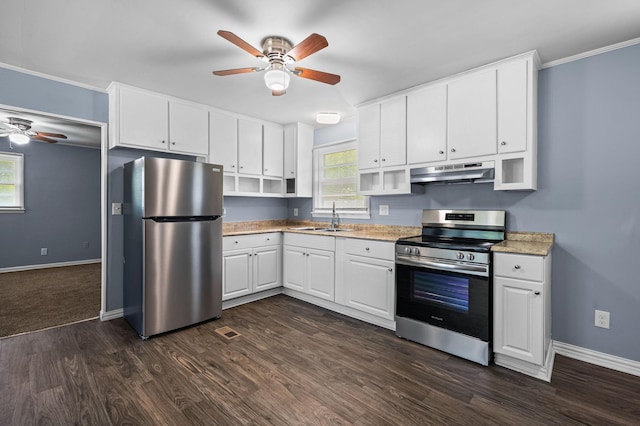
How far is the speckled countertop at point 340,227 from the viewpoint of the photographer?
3.39 meters

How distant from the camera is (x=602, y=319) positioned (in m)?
2.41

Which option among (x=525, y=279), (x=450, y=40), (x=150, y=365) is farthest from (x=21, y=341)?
(x=450, y=40)

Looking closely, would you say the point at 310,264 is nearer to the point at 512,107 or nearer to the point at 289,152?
the point at 289,152

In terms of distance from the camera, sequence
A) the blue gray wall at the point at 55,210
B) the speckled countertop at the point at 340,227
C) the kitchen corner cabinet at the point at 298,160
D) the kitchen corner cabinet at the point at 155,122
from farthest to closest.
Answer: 1. the blue gray wall at the point at 55,210
2. the kitchen corner cabinet at the point at 298,160
3. the speckled countertop at the point at 340,227
4. the kitchen corner cabinet at the point at 155,122

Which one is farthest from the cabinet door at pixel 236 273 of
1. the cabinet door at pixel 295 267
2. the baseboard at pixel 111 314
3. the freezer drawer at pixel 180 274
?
the baseboard at pixel 111 314

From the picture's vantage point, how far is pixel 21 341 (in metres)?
2.74

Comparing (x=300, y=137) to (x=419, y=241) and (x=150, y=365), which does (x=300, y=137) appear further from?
(x=150, y=365)

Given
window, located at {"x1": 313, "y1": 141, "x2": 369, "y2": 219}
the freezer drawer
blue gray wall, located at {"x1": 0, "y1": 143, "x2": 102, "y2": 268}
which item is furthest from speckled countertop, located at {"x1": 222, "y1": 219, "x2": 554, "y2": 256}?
blue gray wall, located at {"x1": 0, "y1": 143, "x2": 102, "y2": 268}

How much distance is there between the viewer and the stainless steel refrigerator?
2799mm

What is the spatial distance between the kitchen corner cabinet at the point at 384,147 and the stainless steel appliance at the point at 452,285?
2.24 ft

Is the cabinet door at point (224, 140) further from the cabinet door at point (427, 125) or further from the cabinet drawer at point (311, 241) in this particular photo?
the cabinet door at point (427, 125)

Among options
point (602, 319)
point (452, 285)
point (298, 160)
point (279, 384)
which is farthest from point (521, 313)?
point (298, 160)

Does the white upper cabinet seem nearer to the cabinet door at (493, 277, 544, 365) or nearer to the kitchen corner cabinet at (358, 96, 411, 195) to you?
the kitchen corner cabinet at (358, 96, 411, 195)

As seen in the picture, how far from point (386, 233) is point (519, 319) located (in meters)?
1.67
